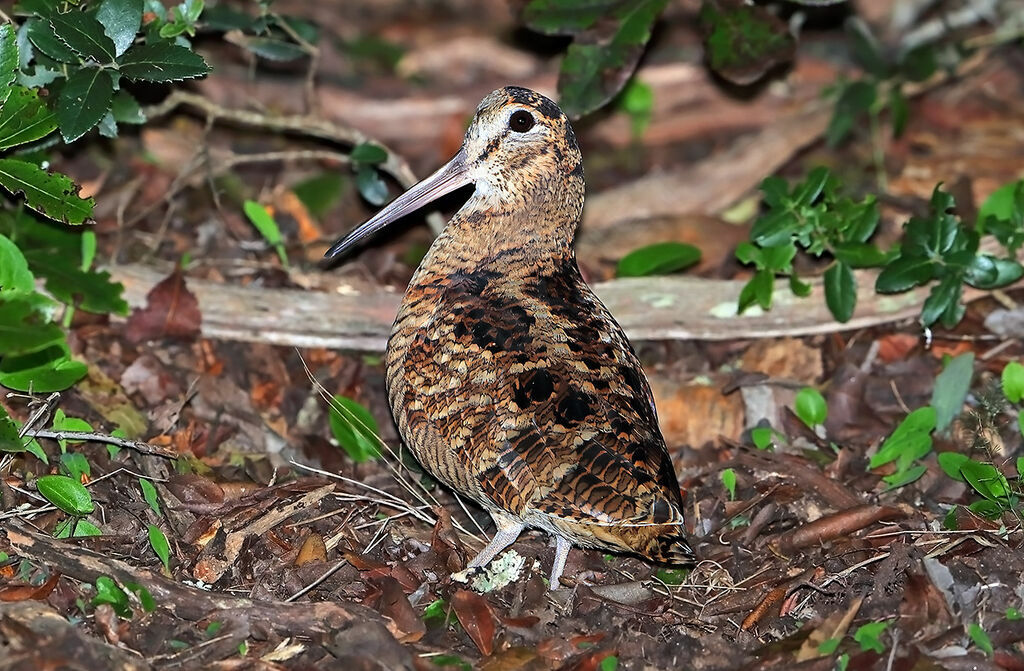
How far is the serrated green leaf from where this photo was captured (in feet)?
17.0

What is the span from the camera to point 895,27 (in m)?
9.20

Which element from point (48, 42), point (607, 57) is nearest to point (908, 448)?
point (607, 57)

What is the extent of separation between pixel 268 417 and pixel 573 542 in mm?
1936

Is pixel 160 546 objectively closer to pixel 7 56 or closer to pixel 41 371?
pixel 41 371

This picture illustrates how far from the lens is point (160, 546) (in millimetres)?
5023

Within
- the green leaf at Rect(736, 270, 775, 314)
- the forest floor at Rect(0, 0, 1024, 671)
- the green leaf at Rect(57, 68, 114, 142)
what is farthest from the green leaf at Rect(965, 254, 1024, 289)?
the green leaf at Rect(57, 68, 114, 142)

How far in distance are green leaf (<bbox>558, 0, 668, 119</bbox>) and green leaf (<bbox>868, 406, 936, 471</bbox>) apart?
223 centimetres

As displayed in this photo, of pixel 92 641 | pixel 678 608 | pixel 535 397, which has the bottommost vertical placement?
pixel 678 608

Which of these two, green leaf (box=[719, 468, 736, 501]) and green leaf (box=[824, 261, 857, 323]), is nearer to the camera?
green leaf (box=[719, 468, 736, 501])

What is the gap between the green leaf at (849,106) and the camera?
26.5 ft

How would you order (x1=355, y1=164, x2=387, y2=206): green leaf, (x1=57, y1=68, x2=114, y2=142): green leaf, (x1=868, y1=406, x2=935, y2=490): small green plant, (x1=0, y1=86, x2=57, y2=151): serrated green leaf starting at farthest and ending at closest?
(x1=355, y1=164, x2=387, y2=206): green leaf < (x1=868, y1=406, x2=935, y2=490): small green plant < (x1=57, y1=68, x2=114, y2=142): green leaf < (x1=0, y1=86, x2=57, y2=151): serrated green leaf

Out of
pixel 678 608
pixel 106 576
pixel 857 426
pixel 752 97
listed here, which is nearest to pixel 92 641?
pixel 106 576

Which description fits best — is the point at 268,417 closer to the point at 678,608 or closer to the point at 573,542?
the point at 573,542

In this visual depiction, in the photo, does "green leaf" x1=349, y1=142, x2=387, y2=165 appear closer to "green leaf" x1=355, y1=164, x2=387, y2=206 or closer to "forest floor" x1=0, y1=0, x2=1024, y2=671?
"green leaf" x1=355, y1=164, x2=387, y2=206
